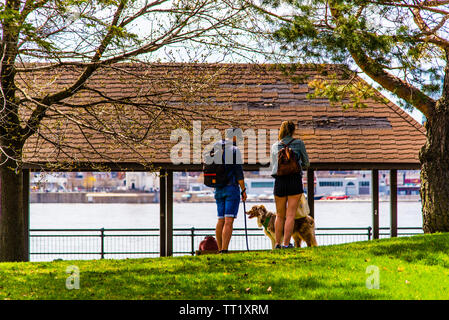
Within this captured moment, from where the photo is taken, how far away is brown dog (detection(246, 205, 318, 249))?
29.7ft

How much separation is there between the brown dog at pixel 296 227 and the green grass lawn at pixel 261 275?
3.07 ft

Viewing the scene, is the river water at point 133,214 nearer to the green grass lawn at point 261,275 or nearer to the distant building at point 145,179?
the distant building at point 145,179

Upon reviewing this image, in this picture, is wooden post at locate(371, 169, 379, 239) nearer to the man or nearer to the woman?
the woman

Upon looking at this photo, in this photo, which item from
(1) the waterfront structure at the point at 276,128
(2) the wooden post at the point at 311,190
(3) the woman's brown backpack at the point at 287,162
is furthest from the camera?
(2) the wooden post at the point at 311,190

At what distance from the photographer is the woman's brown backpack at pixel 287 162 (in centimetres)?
759

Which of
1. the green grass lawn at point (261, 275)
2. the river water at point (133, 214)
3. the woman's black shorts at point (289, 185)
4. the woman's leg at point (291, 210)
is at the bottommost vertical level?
the river water at point (133, 214)

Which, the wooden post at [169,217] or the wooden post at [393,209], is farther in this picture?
the wooden post at [393,209]

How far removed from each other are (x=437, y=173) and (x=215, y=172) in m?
4.36

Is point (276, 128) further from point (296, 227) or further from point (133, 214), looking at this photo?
point (133, 214)

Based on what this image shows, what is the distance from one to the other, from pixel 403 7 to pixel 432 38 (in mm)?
933

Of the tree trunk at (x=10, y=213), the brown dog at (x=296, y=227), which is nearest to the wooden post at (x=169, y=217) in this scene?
the brown dog at (x=296, y=227)

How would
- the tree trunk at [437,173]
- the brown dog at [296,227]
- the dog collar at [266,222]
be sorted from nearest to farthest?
the brown dog at [296,227]
the dog collar at [266,222]
the tree trunk at [437,173]

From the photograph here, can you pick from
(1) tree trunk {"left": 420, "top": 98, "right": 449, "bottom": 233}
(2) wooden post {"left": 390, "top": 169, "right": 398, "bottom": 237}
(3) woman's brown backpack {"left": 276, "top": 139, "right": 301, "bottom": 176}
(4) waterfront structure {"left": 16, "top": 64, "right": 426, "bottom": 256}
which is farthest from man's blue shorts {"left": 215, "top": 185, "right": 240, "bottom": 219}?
(2) wooden post {"left": 390, "top": 169, "right": 398, "bottom": 237}

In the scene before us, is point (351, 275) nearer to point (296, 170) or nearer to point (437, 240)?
point (296, 170)
